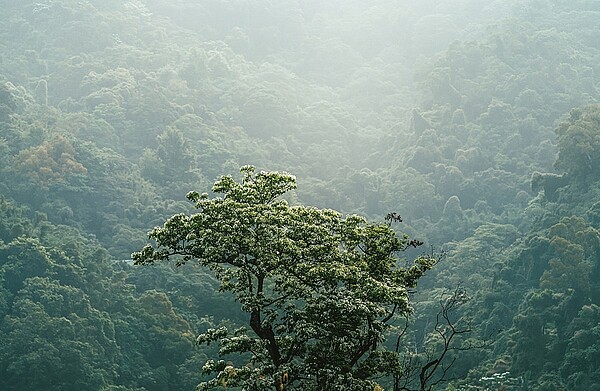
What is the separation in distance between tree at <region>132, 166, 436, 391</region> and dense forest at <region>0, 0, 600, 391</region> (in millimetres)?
4589

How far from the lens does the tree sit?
11695 mm

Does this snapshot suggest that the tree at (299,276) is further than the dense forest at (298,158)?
No

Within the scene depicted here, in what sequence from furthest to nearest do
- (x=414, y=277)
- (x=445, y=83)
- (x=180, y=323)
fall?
(x=445, y=83) < (x=180, y=323) < (x=414, y=277)

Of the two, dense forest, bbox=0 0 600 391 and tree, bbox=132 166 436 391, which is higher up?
dense forest, bbox=0 0 600 391

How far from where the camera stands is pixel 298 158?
63625mm

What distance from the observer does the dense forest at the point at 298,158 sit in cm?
3494

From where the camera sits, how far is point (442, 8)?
9125 cm

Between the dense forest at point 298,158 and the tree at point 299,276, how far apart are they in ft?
15.1

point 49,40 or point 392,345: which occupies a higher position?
point 49,40

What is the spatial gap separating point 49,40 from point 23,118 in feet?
71.4

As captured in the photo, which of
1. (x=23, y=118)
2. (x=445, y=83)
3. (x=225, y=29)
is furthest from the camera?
(x=225, y=29)

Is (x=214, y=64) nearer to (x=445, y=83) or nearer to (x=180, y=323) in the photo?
(x=445, y=83)

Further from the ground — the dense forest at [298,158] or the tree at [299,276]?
the dense forest at [298,158]

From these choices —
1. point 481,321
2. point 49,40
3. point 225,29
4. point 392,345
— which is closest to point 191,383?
point 392,345
